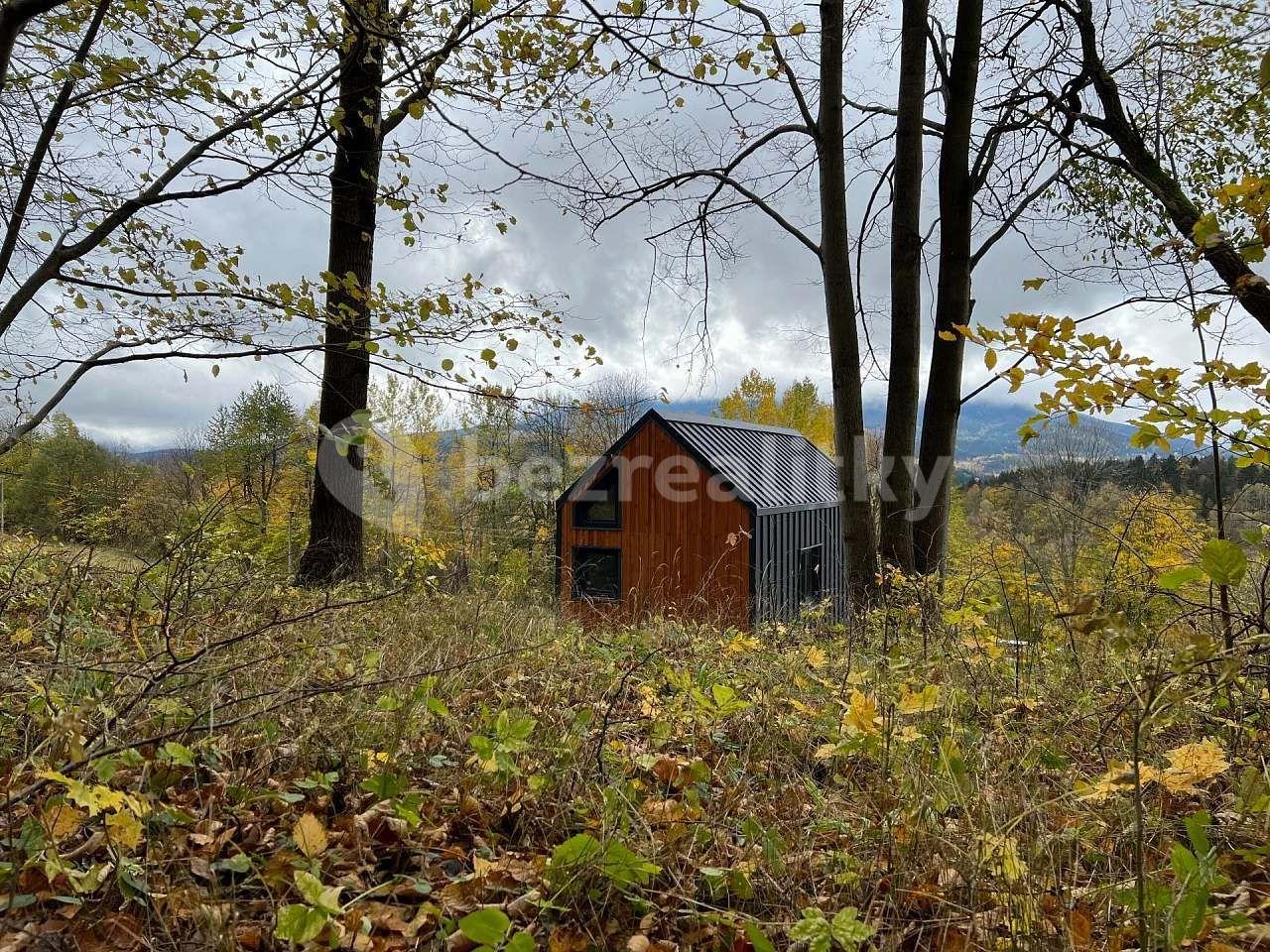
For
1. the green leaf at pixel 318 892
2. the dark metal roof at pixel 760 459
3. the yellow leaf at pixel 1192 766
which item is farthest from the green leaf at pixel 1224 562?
the dark metal roof at pixel 760 459

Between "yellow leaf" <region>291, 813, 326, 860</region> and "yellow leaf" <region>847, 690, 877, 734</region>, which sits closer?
"yellow leaf" <region>291, 813, 326, 860</region>

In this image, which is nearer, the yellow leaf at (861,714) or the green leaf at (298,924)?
the green leaf at (298,924)

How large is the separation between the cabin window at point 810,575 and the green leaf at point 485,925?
16.9 m

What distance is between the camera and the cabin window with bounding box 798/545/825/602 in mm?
17938

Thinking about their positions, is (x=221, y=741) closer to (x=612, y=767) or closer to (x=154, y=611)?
(x=612, y=767)

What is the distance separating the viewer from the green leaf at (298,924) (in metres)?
1.33

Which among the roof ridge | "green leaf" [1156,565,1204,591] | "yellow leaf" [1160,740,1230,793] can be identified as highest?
the roof ridge

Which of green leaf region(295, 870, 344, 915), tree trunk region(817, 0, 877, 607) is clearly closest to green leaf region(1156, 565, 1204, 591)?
green leaf region(295, 870, 344, 915)

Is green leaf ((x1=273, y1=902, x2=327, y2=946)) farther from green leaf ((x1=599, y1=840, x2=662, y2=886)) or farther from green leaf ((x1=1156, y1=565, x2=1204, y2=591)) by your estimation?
green leaf ((x1=1156, y1=565, x2=1204, y2=591))

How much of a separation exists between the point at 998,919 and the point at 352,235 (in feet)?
26.0

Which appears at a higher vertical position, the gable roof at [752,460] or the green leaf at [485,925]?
the gable roof at [752,460]

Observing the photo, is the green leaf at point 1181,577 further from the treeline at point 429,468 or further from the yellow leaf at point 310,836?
the treeline at point 429,468

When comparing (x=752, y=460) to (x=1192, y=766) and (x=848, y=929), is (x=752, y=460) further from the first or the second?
(x=848, y=929)

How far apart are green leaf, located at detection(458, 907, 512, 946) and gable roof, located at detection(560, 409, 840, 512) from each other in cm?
1494
